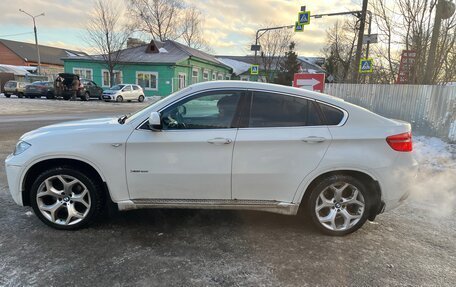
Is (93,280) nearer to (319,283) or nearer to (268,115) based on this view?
(319,283)

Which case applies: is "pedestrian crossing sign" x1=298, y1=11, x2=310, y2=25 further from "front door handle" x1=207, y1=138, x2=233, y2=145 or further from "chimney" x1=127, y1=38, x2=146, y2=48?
"chimney" x1=127, y1=38, x2=146, y2=48

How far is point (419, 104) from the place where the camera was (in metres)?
11.1

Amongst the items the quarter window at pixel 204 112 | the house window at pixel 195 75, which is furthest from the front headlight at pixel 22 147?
the house window at pixel 195 75

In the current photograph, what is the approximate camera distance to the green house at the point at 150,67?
119 feet

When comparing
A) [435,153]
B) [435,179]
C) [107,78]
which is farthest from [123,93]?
[435,179]

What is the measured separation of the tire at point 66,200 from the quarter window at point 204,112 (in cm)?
110

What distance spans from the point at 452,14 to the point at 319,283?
35.1 feet

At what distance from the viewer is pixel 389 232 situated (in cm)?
414

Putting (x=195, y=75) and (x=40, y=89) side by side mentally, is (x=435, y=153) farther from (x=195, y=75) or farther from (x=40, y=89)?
(x=195, y=75)

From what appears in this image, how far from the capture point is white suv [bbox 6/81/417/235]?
373 cm

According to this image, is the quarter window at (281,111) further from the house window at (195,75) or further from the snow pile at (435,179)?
the house window at (195,75)

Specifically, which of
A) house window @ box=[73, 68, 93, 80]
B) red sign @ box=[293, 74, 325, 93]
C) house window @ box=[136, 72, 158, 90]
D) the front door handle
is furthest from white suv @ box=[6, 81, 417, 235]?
house window @ box=[73, 68, 93, 80]

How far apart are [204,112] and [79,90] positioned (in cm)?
2667

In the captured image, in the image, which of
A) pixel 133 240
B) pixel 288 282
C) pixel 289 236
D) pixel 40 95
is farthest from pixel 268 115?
pixel 40 95
